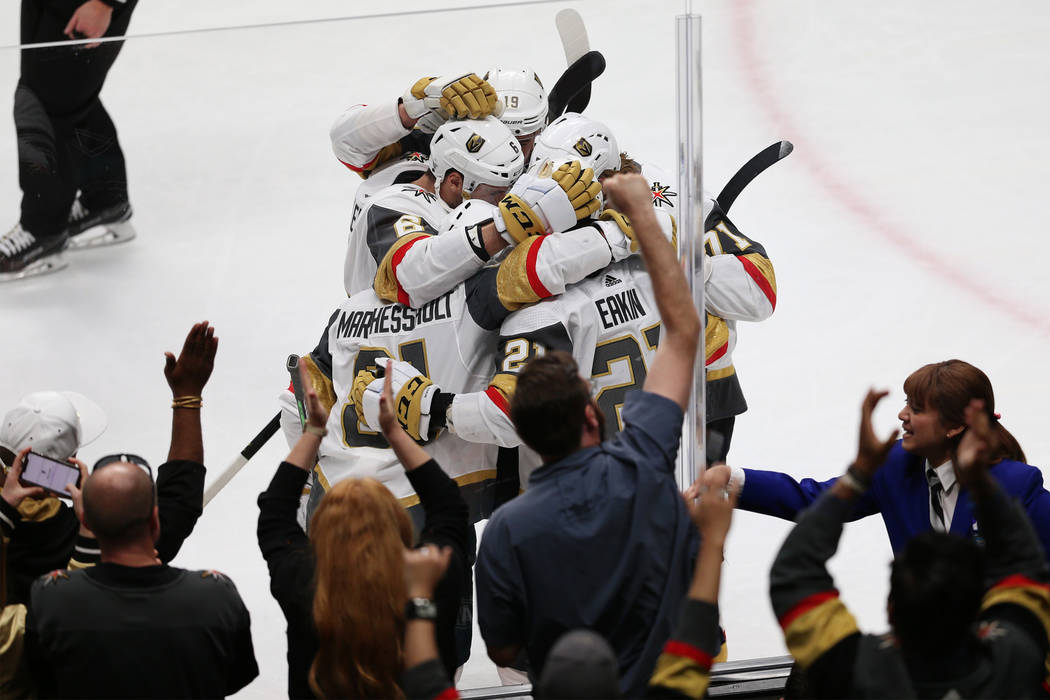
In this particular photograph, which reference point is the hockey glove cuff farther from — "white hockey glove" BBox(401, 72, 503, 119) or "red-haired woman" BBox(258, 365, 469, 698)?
"red-haired woman" BBox(258, 365, 469, 698)

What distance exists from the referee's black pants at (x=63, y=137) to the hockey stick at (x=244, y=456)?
0.72m

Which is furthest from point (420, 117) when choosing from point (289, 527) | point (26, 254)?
point (289, 527)

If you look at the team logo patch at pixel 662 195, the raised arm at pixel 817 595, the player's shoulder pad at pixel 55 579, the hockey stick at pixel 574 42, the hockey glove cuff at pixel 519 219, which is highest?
the hockey stick at pixel 574 42

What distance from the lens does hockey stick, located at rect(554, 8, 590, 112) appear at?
3.33 m

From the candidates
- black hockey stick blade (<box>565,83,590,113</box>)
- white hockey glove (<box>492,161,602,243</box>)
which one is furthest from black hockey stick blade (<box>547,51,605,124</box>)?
white hockey glove (<box>492,161,602,243</box>)

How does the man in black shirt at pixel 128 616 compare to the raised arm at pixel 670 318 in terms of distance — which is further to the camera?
the raised arm at pixel 670 318

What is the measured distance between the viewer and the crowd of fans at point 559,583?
6.09 feet

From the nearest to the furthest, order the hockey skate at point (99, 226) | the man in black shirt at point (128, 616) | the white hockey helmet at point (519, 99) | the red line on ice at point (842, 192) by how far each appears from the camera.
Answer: the man in black shirt at point (128, 616) → the white hockey helmet at point (519, 99) → the hockey skate at point (99, 226) → the red line on ice at point (842, 192)

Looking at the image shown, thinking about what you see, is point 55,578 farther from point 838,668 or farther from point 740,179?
point 740,179

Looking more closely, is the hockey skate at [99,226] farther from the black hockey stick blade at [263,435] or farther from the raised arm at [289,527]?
the raised arm at [289,527]

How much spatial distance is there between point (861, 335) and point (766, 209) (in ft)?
2.33

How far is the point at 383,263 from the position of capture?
322 centimetres

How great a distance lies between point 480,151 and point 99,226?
1.09 meters

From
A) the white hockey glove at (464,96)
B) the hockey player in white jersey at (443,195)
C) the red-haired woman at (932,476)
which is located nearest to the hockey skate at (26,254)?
the hockey player in white jersey at (443,195)
